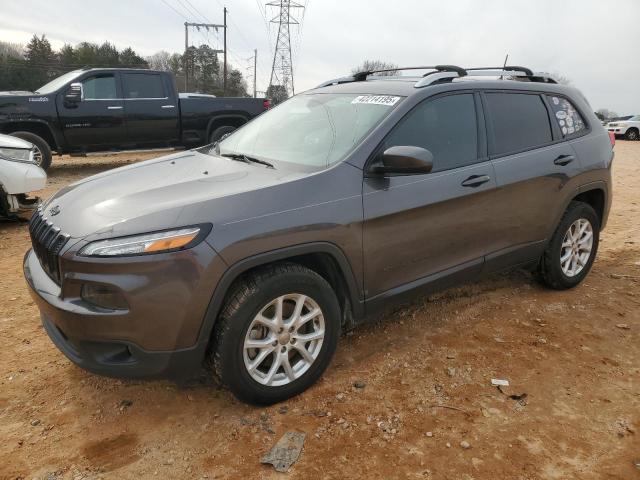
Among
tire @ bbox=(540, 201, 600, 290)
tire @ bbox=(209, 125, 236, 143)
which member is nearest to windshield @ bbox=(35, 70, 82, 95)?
tire @ bbox=(209, 125, 236, 143)

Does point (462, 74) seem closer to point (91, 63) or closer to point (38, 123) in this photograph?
point (38, 123)

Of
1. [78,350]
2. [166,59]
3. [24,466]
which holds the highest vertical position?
[166,59]

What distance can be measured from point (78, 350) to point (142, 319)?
43 centimetres

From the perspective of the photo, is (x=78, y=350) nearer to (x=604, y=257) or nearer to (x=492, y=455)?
(x=492, y=455)

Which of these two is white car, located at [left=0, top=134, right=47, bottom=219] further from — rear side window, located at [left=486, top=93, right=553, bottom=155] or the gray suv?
rear side window, located at [left=486, top=93, right=553, bottom=155]

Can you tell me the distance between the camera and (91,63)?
42.3 m

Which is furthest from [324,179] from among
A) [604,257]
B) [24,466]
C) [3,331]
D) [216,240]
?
[604,257]

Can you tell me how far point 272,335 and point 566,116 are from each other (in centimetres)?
313

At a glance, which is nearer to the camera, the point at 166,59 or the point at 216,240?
the point at 216,240

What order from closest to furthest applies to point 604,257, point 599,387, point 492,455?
point 492,455 → point 599,387 → point 604,257

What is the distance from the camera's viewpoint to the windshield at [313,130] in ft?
9.72

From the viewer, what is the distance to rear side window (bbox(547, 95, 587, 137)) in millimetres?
4012

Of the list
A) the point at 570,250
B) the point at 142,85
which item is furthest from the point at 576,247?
the point at 142,85

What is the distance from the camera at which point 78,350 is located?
7.75ft
